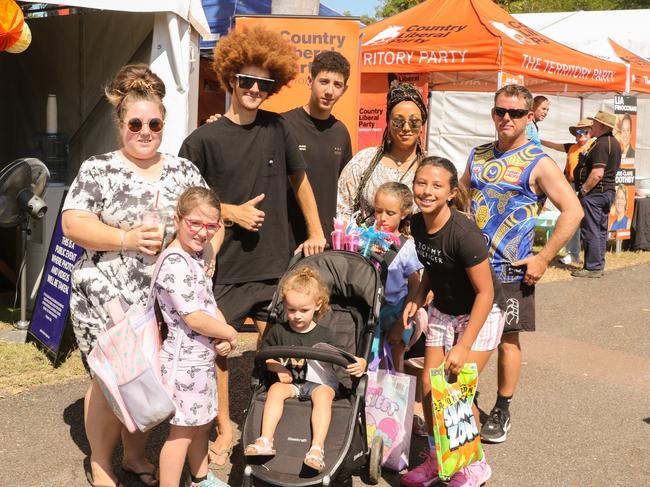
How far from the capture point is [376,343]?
14.3 feet

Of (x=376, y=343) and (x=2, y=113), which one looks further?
(x=2, y=113)

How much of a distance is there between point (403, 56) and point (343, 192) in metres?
6.72

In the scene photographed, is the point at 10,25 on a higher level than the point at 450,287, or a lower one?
higher

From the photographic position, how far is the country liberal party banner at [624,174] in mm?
12336

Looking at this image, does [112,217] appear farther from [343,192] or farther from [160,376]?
[343,192]

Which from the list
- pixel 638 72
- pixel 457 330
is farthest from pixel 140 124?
pixel 638 72

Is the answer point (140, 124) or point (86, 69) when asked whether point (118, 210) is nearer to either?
point (140, 124)

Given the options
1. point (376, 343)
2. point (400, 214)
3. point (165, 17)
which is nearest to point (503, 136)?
point (400, 214)

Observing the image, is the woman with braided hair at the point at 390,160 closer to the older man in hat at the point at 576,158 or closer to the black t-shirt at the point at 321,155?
the black t-shirt at the point at 321,155

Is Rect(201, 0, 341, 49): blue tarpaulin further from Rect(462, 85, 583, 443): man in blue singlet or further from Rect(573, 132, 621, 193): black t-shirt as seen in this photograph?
Rect(462, 85, 583, 443): man in blue singlet

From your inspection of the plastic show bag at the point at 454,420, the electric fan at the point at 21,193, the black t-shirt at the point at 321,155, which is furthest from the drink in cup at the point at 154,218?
the electric fan at the point at 21,193

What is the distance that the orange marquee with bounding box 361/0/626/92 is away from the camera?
10.3 metres

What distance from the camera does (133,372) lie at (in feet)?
11.2

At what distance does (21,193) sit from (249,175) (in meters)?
2.60
